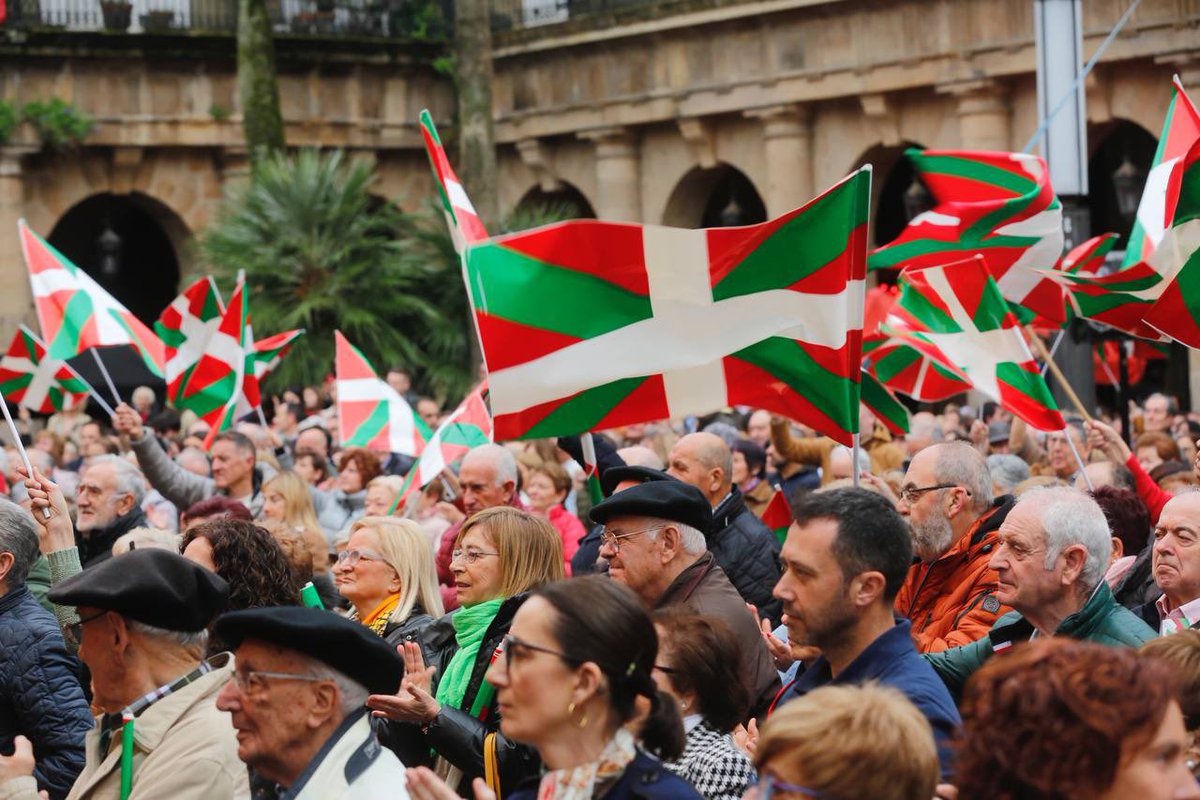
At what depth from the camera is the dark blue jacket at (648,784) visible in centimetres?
363

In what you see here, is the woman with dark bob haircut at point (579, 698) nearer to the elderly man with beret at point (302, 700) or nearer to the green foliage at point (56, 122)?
the elderly man with beret at point (302, 700)

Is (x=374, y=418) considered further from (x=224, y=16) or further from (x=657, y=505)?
(x=224, y=16)

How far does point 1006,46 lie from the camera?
67.3ft

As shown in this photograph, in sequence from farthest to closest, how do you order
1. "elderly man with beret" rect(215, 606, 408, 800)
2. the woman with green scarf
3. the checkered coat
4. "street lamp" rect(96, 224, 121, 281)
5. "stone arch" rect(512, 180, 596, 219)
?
"stone arch" rect(512, 180, 596, 219) → "street lamp" rect(96, 224, 121, 281) → the woman with green scarf → the checkered coat → "elderly man with beret" rect(215, 606, 408, 800)

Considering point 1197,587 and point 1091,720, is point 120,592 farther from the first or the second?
point 1197,587

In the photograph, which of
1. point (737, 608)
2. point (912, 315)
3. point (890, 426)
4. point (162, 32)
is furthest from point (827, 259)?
point (162, 32)

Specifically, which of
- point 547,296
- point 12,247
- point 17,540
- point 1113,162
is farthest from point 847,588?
point 12,247

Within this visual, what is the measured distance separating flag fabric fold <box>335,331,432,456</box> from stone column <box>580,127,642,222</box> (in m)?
14.1

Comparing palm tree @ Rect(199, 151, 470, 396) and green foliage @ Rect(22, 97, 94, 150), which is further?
green foliage @ Rect(22, 97, 94, 150)

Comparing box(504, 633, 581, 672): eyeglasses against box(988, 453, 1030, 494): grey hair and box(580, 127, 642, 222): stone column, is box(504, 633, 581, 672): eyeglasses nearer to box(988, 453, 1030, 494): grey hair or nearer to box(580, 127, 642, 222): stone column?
Result: box(988, 453, 1030, 494): grey hair

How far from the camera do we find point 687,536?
5828 mm

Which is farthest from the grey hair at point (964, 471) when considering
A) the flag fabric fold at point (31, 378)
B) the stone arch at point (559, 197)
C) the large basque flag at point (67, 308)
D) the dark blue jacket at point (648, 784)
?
the stone arch at point (559, 197)

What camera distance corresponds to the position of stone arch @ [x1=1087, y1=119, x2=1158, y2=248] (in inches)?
837

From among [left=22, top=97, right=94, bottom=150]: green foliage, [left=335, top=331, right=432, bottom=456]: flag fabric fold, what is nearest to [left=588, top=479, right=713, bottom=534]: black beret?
[left=335, top=331, right=432, bottom=456]: flag fabric fold
